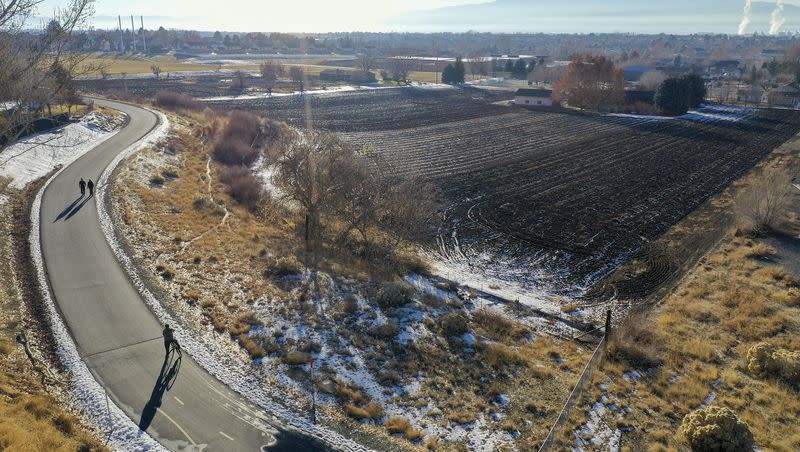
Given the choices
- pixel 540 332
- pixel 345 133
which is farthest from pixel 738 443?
pixel 345 133

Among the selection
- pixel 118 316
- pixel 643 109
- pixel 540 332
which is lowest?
pixel 540 332

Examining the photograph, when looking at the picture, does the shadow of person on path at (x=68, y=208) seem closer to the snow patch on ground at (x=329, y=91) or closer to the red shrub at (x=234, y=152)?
the red shrub at (x=234, y=152)

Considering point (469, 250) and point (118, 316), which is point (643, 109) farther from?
point (118, 316)

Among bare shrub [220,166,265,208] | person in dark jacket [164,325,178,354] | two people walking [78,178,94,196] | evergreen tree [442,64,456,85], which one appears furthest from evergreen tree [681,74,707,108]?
person in dark jacket [164,325,178,354]

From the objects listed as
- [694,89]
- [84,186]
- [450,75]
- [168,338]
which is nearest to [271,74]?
[450,75]

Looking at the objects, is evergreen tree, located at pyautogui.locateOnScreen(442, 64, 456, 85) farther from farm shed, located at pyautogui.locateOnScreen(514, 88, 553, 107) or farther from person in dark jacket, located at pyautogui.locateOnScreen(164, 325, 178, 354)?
person in dark jacket, located at pyautogui.locateOnScreen(164, 325, 178, 354)

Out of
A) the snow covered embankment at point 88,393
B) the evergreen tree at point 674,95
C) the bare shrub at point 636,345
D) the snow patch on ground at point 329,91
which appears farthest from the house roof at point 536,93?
the snow covered embankment at point 88,393
